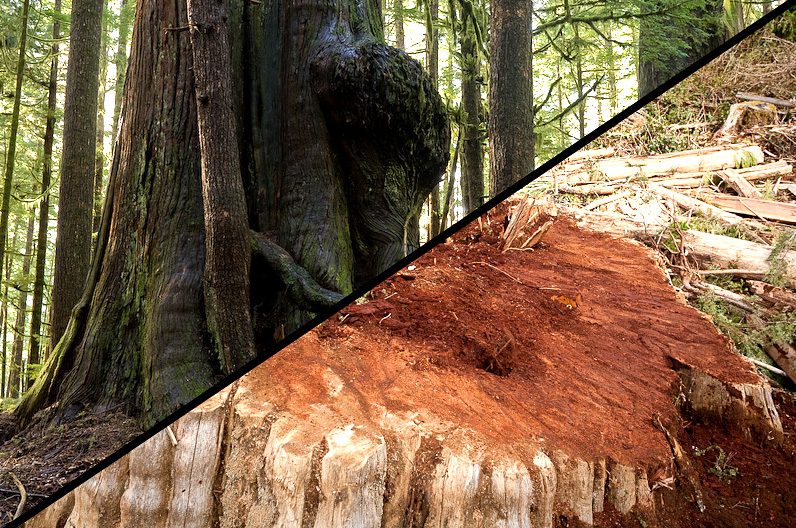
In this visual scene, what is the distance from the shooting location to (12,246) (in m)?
1.52

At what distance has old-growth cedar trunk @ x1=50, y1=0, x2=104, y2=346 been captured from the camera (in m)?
1.04

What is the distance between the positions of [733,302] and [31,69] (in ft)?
5.17

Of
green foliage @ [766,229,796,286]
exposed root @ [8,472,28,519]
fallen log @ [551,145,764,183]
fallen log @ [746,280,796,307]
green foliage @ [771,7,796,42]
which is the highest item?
green foliage @ [771,7,796,42]

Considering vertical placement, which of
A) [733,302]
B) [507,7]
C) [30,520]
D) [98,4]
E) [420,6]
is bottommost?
[30,520]

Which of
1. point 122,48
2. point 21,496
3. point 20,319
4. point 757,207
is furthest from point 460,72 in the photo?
point 20,319

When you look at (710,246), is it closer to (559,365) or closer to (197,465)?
(559,365)

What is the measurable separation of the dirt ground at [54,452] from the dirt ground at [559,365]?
401mm

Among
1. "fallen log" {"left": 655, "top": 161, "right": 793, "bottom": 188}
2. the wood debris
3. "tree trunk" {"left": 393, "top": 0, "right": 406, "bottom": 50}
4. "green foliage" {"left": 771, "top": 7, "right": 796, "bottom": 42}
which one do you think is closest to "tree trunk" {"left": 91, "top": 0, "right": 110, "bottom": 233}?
"tree trunk" {"left": 393, "top": 0, "right": 406, "bottom": 50}

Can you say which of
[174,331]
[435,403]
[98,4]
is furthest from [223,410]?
[98,4]

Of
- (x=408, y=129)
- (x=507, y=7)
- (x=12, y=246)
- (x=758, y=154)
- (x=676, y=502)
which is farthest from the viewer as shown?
(x=12, y=246)

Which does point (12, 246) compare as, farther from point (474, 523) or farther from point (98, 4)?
point (474, 523)

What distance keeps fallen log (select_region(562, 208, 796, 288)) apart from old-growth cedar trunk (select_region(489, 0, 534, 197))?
257 millimetres

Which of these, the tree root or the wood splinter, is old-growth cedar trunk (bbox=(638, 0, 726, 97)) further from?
the tree root

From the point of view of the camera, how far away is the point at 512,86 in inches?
34.6
